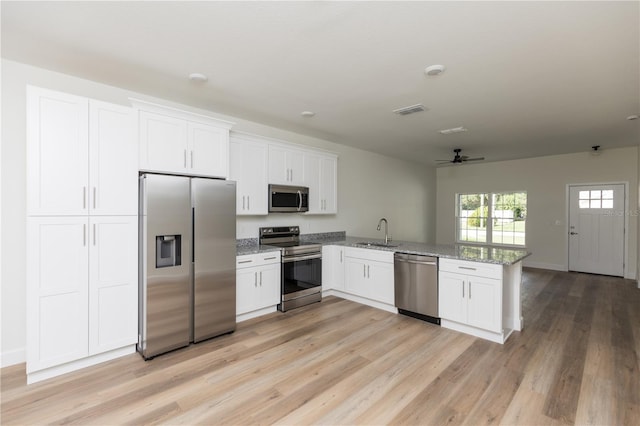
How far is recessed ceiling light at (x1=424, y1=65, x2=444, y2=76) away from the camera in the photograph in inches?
105

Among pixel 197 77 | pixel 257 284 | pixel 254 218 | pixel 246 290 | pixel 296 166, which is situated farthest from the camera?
pixel 296 166

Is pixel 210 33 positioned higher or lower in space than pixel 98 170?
higher

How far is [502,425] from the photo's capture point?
1949 mm

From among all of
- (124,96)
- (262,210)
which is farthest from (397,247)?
(124,96)

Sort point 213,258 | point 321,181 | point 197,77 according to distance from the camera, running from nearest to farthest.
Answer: point 197,77 < point 213,258 < point 321,181

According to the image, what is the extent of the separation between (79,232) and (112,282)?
1.71 feet

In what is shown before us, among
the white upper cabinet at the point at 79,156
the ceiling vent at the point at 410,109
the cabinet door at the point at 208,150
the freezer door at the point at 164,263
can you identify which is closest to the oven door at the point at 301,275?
the freezer door at the point at 164,263

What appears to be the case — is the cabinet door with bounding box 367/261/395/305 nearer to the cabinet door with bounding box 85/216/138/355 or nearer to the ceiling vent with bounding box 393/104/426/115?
the ceiling vent with bounding box 393/104/426/115

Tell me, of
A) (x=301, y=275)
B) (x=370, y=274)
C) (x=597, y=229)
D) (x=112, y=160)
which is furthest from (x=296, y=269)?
(x=597, y=229)

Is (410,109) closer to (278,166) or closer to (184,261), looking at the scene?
(278,166)

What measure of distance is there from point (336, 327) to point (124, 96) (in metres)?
3.50

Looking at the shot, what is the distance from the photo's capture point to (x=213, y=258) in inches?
126

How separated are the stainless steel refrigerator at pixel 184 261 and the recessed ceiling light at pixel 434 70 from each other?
2.25m

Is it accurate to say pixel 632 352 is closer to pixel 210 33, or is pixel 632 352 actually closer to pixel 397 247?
pixel 397 247
